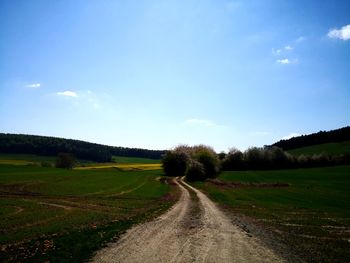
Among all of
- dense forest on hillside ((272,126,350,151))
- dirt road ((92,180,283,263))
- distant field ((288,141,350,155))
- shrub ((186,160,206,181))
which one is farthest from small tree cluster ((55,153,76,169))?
dirt road ((92,180,283,263))

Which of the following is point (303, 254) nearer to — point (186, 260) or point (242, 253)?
point (242, 253)

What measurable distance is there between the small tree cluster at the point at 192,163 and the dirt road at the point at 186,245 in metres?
63.7

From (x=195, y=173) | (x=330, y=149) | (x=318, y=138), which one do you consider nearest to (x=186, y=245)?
(x=195, y=173)

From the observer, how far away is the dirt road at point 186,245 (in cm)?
1599

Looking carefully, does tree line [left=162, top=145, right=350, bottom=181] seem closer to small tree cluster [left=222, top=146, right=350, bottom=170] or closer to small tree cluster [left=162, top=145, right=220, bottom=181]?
small tree cluster [left=222, top=146, right=350, bottom=170]

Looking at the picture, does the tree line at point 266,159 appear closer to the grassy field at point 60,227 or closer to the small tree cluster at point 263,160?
the small tree cluster at point 263,160

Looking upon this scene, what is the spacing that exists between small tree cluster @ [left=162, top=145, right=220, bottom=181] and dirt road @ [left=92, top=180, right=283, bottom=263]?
63705 millimetres

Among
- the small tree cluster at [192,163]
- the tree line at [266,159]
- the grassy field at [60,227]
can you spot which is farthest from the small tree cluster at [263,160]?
the grassy field at [60,227]

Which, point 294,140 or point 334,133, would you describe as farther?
point 294,140

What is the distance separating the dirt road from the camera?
52.5 ft

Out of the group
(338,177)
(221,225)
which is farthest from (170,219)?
(338,177)

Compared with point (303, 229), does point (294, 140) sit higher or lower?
higher

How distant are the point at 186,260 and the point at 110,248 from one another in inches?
175

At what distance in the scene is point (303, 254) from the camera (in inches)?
688
